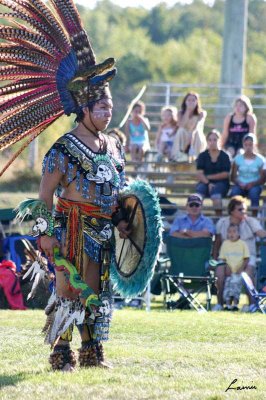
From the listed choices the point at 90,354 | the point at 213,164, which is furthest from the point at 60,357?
the point at 213,164

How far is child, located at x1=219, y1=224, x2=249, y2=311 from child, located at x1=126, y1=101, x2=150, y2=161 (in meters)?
5.25

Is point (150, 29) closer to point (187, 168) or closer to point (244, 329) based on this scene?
Result: point (187, 168)

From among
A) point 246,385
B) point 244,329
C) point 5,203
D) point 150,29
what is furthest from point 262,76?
point 246,385

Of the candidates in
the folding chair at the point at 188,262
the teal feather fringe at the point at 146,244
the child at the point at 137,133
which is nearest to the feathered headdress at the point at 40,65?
the teal feather fringe at the point at 146,244

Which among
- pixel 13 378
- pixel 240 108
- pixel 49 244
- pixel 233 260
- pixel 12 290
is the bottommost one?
pixel 13 378

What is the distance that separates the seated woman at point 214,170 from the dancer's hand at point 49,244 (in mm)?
9222

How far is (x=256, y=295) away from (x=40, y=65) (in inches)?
242

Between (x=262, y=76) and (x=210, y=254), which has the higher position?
(x=262, y=76)

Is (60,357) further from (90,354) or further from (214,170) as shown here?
(214,170)

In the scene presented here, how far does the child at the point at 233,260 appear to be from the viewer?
15.6 meters

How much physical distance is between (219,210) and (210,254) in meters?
2.20

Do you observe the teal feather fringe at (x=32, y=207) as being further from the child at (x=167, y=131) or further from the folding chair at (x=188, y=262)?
the child at (x=167, y=131)

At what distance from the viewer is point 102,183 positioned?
29.4 ft

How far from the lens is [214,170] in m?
18.1
